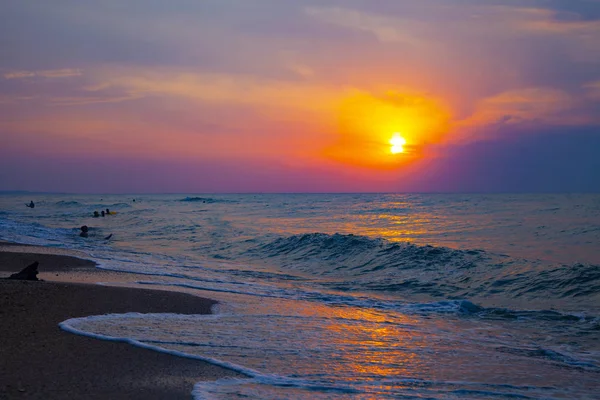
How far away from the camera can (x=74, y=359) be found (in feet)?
20.4

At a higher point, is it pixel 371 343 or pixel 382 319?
pixel 371 343

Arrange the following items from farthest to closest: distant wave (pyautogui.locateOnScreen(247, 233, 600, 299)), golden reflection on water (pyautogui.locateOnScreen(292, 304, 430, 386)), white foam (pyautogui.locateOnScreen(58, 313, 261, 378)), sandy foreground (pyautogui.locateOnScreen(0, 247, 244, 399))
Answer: distant wave (pyautogui.locateOnScreen(247, 233, 600, 299)) → golden reflection on water (pyautogui.locateOnScreen(292, 304, 430, 386)) → white foam (pyautogui.locateOnScreen(58, 313, 261, 378)) → sandy foreground (pyautogui.locateOnScreen(0, 247, 244, 399))

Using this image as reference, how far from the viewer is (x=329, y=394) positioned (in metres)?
5.84

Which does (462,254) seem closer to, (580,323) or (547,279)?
(547,279)

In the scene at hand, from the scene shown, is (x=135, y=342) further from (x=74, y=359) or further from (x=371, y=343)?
(x=371, y=343)

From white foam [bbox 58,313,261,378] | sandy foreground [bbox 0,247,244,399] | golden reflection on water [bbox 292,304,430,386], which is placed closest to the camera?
sandy foreground [bbox 0,247,244,399]

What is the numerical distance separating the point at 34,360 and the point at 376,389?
3.98 meters

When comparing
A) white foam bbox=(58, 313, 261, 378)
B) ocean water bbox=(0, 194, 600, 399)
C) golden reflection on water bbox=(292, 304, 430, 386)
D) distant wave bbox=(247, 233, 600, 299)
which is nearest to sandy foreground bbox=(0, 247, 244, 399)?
white foam bbox=(58, 313, 261, 378)

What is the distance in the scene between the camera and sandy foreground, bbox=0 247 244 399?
533 cm

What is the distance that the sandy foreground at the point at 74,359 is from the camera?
533cm

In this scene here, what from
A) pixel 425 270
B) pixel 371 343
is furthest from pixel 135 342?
pixel 425 270

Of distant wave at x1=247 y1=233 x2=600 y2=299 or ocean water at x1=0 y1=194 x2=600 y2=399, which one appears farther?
distant wave at x1=247 y1=233 x2=600 y2=299

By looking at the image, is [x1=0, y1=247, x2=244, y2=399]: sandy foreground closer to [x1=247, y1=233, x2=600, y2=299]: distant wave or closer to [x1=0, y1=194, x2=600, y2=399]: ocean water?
[x1=0, y1=194, x2=600, y2=399]: ocean water

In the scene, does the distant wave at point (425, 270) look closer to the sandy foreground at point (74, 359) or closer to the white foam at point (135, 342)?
the sandy foreground at point (74, 359)
